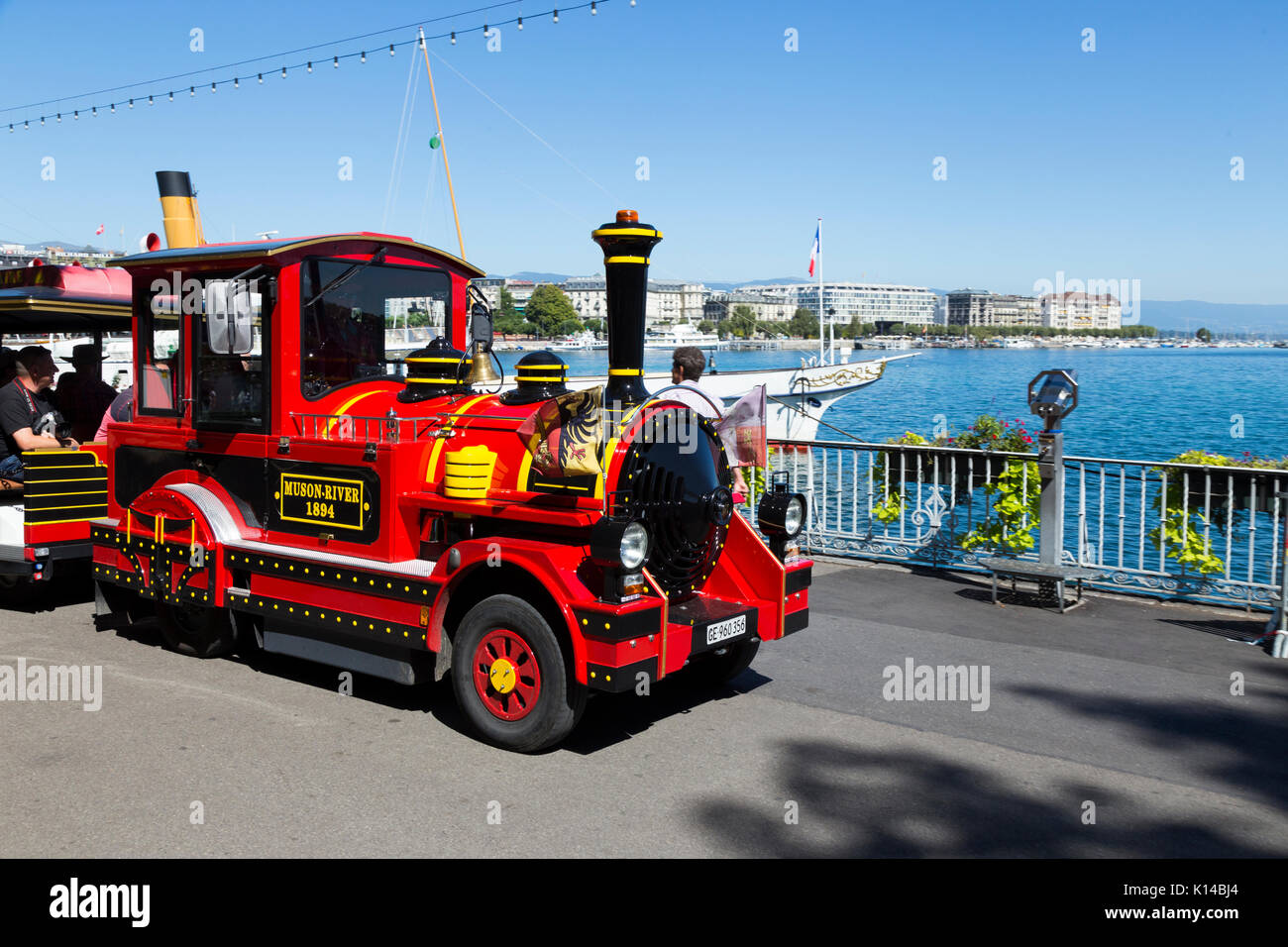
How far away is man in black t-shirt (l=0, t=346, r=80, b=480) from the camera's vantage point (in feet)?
29.1

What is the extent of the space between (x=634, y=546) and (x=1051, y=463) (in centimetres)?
508

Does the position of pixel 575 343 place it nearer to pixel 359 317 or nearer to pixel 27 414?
pixel 27 414

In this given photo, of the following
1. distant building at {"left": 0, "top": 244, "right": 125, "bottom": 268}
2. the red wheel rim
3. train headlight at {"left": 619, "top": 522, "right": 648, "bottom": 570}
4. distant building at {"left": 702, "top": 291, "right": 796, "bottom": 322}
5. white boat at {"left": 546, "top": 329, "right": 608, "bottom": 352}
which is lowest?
the red wheel rim

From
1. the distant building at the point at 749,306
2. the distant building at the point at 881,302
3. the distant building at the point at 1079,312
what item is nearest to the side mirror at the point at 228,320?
the distant building at the point at 749,306

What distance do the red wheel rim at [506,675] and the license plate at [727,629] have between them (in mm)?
999

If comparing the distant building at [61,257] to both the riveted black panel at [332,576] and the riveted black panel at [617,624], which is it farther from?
the riveted black panel at [617,624]

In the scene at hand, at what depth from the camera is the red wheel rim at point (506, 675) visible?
17.5ft

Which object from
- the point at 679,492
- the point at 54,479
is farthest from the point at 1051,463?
the point at 54,479

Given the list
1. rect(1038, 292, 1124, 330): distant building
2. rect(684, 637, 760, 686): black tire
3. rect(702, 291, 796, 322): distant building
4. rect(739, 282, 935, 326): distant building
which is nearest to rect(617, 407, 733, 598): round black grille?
rect(684, 637, 760, 686): black tire
